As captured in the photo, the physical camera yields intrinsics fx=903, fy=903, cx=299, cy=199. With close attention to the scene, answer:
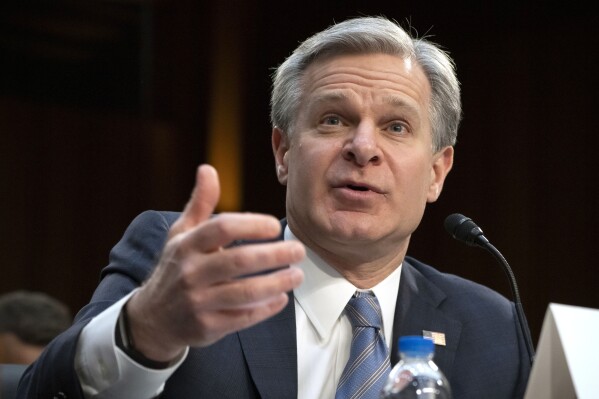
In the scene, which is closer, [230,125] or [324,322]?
[324,322]

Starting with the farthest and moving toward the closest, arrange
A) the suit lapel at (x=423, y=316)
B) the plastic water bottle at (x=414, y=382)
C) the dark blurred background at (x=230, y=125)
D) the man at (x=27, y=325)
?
1. the dark blurred background at (x=230, y=125)
2. the man at (x=27, y=325)
3. the suit lapel at (x=423, y=316)
4. the plastic water bottle at (x=414, y=382)

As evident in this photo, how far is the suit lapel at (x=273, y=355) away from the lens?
5.64ft

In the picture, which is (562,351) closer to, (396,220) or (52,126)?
(396,220)

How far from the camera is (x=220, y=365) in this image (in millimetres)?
1709

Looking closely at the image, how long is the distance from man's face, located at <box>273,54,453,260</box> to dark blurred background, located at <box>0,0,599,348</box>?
2779 millimetres

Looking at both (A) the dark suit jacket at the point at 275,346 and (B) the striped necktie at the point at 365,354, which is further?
(B) the striped necktie at the point at 365,354

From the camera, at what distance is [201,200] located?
1184 millimetres

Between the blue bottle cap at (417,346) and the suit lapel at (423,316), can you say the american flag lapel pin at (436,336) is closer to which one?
the suit lapel at (423,316)

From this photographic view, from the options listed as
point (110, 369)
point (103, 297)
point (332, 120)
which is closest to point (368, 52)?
point (332, 120)

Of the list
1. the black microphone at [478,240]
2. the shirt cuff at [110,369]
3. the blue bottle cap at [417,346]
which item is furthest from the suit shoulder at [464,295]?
the shirt cuff at [110,369]

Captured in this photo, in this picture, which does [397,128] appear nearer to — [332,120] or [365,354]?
[332,120]

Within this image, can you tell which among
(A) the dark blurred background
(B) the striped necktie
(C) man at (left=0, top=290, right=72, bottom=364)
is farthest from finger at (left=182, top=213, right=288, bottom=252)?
(A) the dark blurred background

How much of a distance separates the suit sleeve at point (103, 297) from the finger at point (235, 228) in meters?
0.39

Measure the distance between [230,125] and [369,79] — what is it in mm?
4289
